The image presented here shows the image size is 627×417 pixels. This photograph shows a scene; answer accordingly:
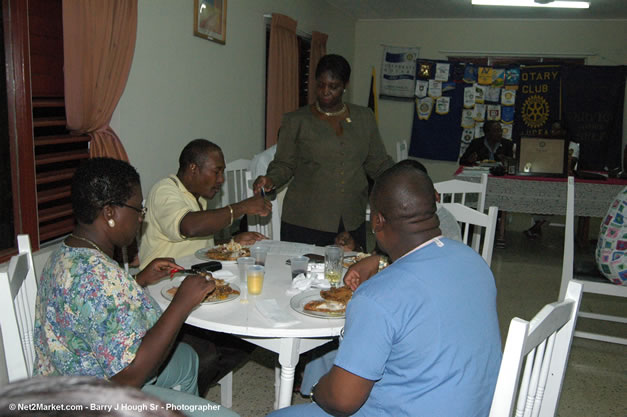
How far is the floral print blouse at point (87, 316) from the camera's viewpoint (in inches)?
51.6

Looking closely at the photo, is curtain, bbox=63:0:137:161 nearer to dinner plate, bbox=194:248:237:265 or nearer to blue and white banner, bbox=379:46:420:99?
dinner plate, bbox=194:248:237:265

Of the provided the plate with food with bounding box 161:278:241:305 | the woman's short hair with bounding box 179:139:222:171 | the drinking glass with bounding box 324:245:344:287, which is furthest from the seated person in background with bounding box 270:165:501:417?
the woman's short hair with bounding box 179:139:222:171

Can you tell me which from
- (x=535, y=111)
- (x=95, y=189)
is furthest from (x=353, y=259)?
(x=535, y=111)

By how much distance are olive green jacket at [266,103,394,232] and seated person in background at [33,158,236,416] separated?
1332mm

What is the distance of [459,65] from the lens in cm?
819

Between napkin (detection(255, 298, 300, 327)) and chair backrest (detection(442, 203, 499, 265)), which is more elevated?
chair backrest (detection(442, 203, 499, 265))

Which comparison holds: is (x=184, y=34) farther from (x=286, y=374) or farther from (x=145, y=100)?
(x=286, y=374)

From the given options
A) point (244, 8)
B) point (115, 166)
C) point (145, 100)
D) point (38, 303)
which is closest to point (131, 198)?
point (115, 166)

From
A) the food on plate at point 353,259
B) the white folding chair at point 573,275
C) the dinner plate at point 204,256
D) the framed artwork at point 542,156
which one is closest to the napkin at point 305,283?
the food on plate at point 353,259

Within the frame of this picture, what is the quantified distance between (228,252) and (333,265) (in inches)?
21.3

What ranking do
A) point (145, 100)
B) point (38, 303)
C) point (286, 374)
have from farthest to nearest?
point (145, 100) → point (286, 374) → point (38, 303)

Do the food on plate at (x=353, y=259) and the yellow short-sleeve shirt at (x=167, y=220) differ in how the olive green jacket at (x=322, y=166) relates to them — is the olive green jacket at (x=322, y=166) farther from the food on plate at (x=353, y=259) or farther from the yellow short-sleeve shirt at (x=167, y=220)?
the yellow short-sleeve shirt at (x=167, y=220)

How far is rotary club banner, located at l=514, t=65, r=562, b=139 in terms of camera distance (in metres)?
7.87

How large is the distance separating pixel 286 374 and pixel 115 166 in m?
0.82
